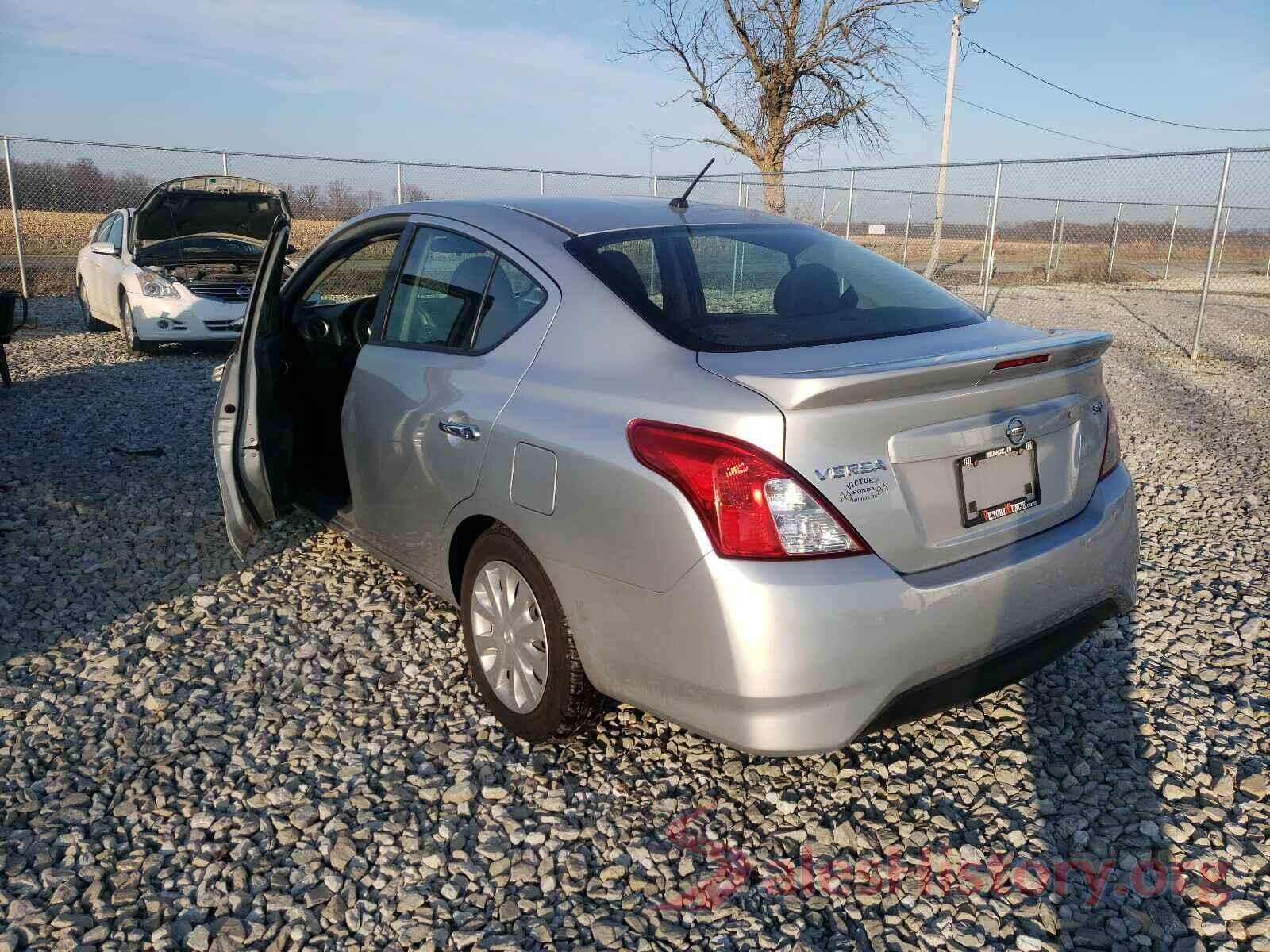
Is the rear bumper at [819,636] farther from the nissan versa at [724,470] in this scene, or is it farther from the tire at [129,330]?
the tire at [129,330]

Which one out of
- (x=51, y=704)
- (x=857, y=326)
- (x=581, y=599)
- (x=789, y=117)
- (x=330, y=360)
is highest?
(x=789, y=117)

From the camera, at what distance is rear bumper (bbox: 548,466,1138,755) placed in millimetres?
2215

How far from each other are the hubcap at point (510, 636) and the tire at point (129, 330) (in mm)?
8500

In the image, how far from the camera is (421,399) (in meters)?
3.31

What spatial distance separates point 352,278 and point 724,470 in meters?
4.20

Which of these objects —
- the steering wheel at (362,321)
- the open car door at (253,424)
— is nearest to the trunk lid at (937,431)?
the open car door at (253,424)

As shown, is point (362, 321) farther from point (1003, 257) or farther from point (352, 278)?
point (1003, 257)

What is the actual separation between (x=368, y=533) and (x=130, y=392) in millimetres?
5592

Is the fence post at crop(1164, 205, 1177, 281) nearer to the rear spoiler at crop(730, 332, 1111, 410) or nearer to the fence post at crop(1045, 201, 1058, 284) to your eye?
the fence post at crop(1045, 201, 1058, 284)

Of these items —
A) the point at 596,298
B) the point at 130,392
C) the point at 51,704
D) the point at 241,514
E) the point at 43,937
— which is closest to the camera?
the point at 43,937

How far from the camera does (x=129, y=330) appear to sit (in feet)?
33.1

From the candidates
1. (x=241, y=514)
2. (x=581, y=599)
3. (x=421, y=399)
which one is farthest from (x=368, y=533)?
(x=581, y=599)

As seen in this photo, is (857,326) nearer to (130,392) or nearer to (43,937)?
(43,937)

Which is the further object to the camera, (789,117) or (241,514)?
(789,117)
